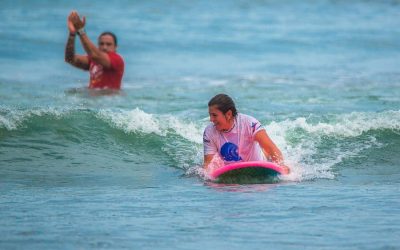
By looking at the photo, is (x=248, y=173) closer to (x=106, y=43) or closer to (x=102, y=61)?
(x=102, y=61)

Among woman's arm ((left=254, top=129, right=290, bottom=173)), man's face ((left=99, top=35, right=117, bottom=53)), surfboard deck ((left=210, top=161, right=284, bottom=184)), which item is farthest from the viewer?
man's face ((left=99, top=35, right=117, bottom=53))

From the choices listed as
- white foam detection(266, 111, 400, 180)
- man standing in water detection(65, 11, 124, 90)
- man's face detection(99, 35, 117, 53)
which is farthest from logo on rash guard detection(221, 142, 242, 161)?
man's face detection(99, 35, 117, 53)

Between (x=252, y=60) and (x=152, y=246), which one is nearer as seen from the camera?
(x=152, y=246)

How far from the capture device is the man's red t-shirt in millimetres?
15086

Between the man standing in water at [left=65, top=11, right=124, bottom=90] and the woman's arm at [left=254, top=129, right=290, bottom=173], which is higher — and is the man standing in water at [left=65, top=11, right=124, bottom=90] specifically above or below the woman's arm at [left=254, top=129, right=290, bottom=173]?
above

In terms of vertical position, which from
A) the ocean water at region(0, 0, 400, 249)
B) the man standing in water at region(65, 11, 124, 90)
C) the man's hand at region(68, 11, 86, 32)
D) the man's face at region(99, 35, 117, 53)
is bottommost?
the ocean water at region(0, 0, 400, 249)

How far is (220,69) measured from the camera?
22828 millimetres

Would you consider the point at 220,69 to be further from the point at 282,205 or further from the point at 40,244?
the point at 40,244

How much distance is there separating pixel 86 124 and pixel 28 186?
376 cm

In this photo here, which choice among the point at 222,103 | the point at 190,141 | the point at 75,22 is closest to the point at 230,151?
the point at 222,103

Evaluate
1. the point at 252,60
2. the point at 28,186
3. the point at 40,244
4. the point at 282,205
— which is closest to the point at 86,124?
the point at 28,186

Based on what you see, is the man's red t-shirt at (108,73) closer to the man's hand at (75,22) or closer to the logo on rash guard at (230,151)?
the man's hand at (75,22)

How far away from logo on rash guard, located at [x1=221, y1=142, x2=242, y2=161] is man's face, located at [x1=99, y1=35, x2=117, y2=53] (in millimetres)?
5646

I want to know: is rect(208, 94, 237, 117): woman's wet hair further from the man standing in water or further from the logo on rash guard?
the man standing in water
